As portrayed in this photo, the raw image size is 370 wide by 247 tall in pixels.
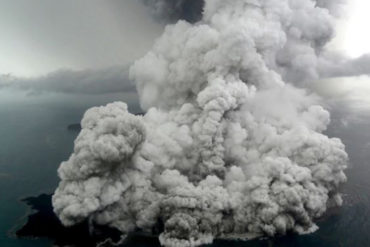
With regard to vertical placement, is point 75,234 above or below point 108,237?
above

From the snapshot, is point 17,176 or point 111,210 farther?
point 17,176

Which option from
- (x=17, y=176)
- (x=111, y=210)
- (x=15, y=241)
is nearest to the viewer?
(x=111, y=210)

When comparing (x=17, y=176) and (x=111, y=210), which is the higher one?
(x=17, y=176)

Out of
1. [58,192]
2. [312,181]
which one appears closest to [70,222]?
[58,192]

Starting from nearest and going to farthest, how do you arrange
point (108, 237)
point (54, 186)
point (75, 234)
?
point (108, 237), point (75, 234), point (54, 186)

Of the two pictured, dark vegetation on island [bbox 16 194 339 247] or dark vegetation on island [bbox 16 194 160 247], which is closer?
dark vegetation on island [bbox 16 194 339 247]

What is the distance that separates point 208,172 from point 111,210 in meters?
20.8

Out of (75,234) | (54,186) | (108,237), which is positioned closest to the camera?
(108,237)

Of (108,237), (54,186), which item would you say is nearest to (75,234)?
(108,237)

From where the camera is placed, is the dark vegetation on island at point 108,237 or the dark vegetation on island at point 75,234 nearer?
the dark vegetation on island at point 108,237

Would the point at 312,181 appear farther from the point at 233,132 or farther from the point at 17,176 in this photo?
the point at 17,176

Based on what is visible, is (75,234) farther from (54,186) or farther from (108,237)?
(54,186)

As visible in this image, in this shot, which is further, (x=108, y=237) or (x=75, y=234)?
(x=75, y=234)

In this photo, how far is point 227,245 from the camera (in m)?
67.0
